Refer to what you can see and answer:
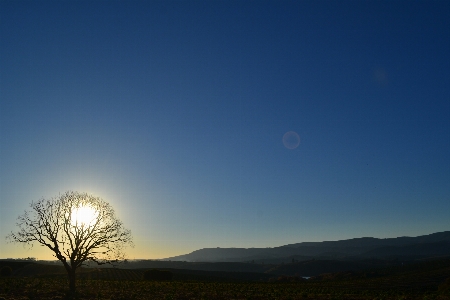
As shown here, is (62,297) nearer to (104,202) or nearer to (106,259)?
(106,259)

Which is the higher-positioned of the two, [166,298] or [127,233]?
[127,233]

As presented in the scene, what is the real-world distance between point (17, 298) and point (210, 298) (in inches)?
715

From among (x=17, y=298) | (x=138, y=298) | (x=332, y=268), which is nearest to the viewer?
(x=17, y=298)

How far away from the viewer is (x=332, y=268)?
19775 centimetres

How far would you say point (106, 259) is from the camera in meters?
37.1

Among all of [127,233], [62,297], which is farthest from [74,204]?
[62,297]

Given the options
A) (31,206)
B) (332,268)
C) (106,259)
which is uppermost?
(31,206)

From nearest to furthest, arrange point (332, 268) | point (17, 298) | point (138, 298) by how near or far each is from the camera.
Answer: point (17, 298)
point (138, 298)
point (332, 268)

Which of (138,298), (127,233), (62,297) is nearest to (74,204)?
(127,233)

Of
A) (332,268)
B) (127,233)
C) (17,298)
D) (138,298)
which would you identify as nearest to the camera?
(17,298)

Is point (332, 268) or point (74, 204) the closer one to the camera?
point (74, 204)

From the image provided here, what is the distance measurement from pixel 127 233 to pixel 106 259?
339 cm

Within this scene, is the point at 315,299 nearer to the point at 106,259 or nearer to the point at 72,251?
the point at 106,259

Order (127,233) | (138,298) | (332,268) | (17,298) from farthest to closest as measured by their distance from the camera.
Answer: (332,268) < (127,233) < (138,298) < (17,298)
